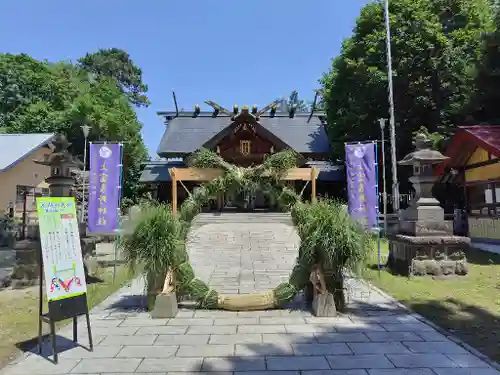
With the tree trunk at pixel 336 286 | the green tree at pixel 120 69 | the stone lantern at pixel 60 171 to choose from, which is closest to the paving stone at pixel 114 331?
the tree trunk at pixel 336 286

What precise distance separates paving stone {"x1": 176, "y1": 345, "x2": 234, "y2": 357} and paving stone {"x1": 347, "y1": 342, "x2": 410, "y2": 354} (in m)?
1.45

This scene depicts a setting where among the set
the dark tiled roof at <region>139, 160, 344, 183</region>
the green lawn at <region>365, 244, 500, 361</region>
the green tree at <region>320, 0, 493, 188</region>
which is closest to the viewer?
the green lawn at <region>365, 244, 500, 361</region>

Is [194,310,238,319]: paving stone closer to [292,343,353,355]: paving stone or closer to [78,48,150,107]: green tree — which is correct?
[292,343,353,355]: paving stone

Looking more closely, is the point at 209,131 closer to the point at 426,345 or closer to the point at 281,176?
the point at 281,176

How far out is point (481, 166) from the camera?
14188mm

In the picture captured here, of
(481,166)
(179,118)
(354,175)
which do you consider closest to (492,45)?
(481,166)

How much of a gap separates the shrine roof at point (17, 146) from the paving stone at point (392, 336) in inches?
767

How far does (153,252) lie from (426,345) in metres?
3.87

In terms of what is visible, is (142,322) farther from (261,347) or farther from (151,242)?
(261,347)

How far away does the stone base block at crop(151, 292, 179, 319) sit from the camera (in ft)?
18.9

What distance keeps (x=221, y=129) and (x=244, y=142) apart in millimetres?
4071

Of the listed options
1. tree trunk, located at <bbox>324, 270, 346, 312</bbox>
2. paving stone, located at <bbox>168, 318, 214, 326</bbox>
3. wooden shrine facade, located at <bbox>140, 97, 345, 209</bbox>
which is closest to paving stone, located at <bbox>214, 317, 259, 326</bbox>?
paving stone, located at <bbox>168, 318, 214, 326</bbox>

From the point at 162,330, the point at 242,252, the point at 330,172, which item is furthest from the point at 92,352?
the point at 330,172

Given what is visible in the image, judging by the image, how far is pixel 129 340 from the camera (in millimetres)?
4773
